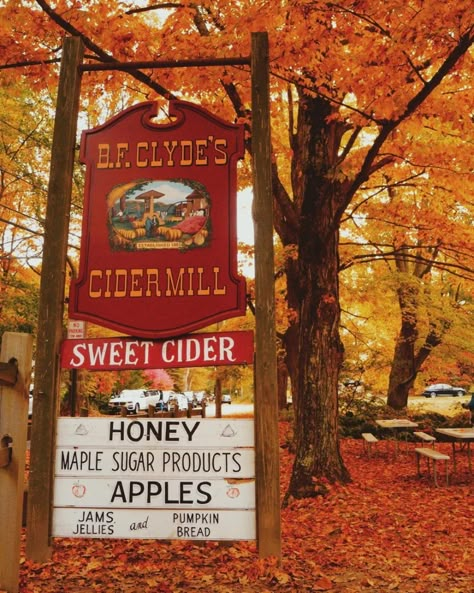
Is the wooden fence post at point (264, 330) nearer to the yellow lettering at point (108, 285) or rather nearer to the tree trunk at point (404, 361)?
the yellow lettering at point (108, 285)

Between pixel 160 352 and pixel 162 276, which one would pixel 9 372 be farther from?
pixel 162 276

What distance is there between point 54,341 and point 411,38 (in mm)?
5222

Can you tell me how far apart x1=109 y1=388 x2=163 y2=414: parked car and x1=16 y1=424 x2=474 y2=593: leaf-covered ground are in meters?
20.8

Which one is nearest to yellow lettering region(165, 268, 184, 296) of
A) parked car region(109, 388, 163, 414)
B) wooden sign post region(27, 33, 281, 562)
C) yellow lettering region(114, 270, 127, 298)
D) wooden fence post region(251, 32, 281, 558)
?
wooden sign post region(27, 33, 281, 562)


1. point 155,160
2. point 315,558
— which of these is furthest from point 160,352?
point 315,558

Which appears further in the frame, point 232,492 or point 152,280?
point 152,280

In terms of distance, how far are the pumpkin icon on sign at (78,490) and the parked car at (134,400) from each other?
23.4 m

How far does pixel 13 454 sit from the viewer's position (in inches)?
166

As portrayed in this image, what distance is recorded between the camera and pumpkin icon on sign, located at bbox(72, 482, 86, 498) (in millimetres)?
4312

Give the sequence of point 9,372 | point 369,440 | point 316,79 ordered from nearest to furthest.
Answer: point 9,372
point 316,79
point 369,440

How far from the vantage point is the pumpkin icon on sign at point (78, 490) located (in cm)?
431

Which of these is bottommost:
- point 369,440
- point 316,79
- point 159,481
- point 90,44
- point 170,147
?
point 369,440

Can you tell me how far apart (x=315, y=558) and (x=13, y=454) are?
10.4 feet

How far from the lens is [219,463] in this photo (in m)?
4.28
